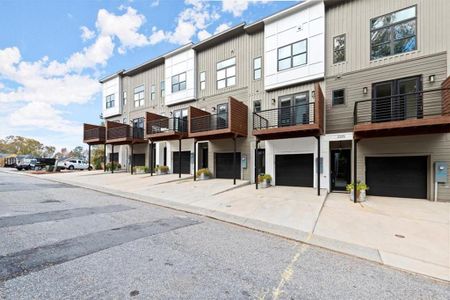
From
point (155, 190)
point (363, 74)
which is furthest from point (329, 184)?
point (155, 190)

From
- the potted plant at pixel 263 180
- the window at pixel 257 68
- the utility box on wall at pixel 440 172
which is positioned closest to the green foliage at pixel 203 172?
the potted plant at pixel 263 180

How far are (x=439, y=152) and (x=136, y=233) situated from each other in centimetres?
1206

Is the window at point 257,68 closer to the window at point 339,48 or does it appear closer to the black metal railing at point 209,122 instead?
the black metal railing at point 209,122

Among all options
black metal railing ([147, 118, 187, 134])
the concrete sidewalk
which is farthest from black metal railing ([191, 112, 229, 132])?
the concrete sidewalk

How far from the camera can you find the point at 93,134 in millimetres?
22500

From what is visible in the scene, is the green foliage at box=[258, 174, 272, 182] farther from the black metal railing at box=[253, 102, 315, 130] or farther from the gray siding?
the gray siding

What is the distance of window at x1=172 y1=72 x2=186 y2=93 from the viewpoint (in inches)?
712

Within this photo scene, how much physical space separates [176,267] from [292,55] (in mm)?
12806

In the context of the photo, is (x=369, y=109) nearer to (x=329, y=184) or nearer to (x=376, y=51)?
(x=376, y=51)

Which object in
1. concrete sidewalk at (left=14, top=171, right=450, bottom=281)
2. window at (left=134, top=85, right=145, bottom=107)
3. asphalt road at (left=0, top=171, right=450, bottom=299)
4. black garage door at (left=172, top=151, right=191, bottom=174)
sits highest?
window at (left=134, top=85, right=145, bottom=107)

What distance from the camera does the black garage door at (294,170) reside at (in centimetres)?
1243

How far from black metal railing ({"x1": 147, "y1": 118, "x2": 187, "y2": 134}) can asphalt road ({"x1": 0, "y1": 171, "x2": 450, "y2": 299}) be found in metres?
11.8

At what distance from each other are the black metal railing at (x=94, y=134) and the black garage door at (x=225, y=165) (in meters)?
13.3

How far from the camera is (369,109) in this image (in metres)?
10.8
